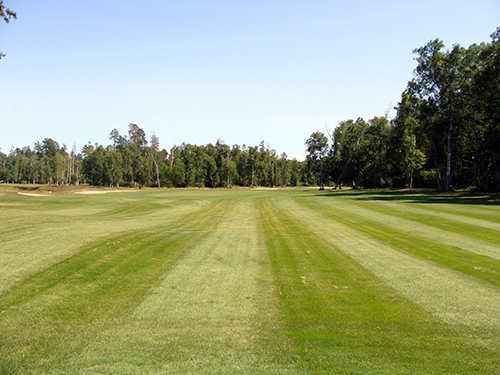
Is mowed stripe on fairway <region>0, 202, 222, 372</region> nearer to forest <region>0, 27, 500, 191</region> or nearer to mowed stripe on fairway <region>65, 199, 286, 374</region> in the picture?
mowed stripe on fairway <region>65, 199, 286, 374</region>

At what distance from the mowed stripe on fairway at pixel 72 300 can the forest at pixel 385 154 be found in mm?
47848

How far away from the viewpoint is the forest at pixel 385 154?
56625mm

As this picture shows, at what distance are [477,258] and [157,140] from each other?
549 feet

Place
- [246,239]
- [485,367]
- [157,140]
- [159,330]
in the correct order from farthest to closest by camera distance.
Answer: [157,140] → [246,239] → [159,330] → [485,367]

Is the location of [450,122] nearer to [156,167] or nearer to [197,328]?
[197,328]

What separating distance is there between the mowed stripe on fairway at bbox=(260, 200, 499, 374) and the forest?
1806 inches

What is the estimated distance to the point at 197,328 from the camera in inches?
265

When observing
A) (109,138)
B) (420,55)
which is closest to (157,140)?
(109,138)

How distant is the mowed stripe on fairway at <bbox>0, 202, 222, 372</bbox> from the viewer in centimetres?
585

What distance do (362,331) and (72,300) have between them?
222 inches

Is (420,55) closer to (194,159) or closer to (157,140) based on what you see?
(194,159)

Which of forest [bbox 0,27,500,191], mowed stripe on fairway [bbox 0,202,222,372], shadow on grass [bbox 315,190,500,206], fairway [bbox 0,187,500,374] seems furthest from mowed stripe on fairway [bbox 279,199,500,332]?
forest [bbox 0,27,500,191]

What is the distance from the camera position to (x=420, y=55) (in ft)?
199

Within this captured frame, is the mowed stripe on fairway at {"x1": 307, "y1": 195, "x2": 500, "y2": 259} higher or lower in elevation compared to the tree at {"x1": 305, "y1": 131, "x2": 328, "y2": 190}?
lower
